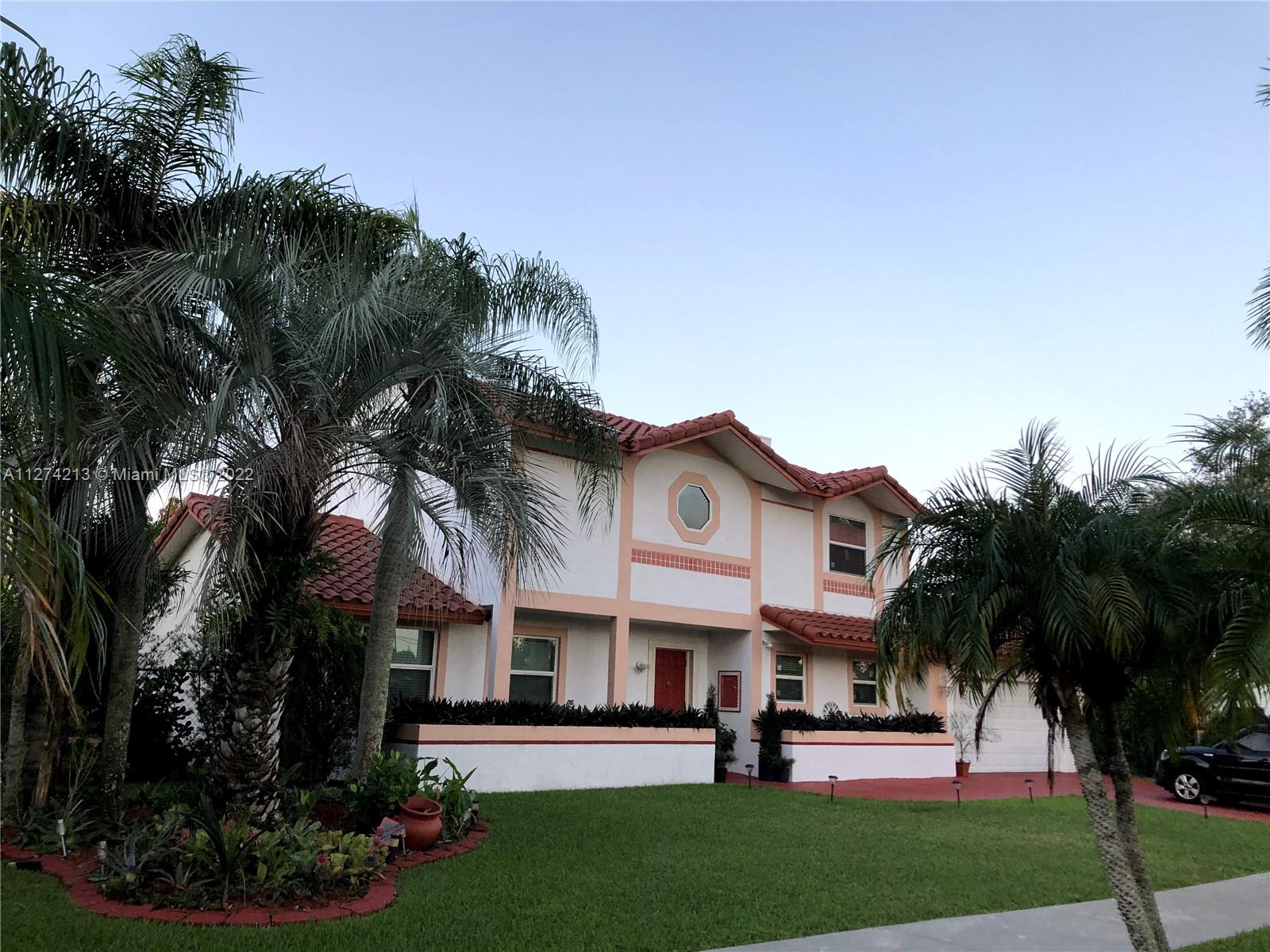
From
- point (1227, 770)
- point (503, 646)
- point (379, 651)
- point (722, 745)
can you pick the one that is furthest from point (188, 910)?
point (1227, 770)

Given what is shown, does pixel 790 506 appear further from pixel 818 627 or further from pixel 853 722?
pixel 853 722

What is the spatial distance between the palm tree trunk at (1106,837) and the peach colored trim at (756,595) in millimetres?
12047

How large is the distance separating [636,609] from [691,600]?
1413 mm

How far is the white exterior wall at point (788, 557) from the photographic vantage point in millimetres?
20047

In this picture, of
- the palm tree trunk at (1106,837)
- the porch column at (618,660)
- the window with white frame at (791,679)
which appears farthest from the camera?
the window with white frame at (791,679)

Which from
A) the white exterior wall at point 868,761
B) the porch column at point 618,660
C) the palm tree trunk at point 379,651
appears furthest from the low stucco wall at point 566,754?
the palm tree trunk at point 379,651

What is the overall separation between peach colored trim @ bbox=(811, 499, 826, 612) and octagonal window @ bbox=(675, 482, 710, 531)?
3181 millimetres

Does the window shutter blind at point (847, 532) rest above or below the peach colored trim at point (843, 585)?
above

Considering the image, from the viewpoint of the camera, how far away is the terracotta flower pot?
9.44 meters

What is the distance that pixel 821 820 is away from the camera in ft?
41.7

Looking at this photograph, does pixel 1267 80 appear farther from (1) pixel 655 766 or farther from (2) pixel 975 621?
(1) pixel 655 766

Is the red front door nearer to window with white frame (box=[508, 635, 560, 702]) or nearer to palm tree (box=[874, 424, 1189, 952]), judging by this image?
window with white frame (box=[508, 635, 560, 702])

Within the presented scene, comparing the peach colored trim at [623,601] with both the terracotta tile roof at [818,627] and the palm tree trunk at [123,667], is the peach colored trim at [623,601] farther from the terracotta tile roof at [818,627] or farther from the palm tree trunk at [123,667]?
the palm tree trunk at [123,667]

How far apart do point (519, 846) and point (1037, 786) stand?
46.8 feet
